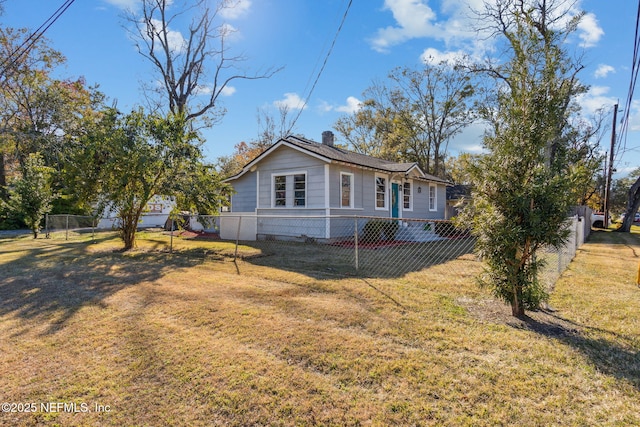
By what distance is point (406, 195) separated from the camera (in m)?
16.1

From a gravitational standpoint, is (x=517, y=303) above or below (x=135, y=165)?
below

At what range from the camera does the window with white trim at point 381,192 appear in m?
14.1

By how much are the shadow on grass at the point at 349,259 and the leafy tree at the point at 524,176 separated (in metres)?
2.73

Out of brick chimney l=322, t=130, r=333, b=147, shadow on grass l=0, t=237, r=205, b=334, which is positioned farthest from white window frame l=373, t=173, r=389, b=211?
shadow on grass l=0, t=237, r=205, b=334

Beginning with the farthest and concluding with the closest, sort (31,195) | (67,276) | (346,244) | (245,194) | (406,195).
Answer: (406,195) → (245,194) → (31,195) → (346,244) → (67,276)

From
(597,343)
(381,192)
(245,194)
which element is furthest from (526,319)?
(245,194)

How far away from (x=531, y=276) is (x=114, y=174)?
9.81 meters

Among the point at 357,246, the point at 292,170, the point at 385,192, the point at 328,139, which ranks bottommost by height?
the point at 357,246

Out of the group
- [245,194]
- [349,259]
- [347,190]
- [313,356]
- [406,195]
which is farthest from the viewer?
[406,195]

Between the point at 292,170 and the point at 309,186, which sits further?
the point at 292,170

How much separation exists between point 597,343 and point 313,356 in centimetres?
292

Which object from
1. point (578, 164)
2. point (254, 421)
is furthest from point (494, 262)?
point (254, 421)

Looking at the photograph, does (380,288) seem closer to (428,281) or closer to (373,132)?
(428,281)

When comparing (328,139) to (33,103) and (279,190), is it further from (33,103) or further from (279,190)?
(33,103)
